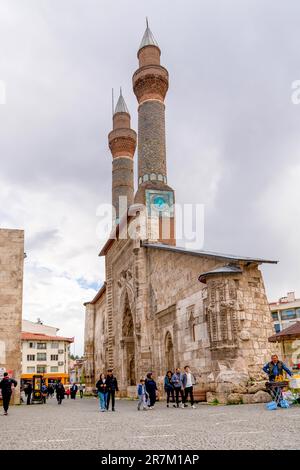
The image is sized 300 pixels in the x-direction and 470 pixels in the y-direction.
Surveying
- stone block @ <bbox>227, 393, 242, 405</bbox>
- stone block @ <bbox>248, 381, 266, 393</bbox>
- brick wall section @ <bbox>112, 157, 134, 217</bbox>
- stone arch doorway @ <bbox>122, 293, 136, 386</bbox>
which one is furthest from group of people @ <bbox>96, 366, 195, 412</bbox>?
brick wall section @ <bbox>112, 157, 134, 217</bbox>

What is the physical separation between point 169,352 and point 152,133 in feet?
48.4

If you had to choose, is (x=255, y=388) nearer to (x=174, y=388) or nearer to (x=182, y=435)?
(x=174, y=388)

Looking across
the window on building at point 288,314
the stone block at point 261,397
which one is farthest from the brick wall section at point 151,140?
the window on building at point 288,314

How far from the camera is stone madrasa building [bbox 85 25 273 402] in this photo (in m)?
12.5

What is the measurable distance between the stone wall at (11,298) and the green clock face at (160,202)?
7.06m

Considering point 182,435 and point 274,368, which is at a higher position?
point 274,368

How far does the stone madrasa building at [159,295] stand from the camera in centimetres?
1247

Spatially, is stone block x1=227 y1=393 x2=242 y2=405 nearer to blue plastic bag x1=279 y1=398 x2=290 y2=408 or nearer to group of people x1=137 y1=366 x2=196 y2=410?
group of people x1=137 y1=366 x2=196 y2=410

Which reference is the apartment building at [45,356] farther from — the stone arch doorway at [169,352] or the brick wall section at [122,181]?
the stone arch doorway at [169,352]

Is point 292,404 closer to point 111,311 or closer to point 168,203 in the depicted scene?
point 168,203

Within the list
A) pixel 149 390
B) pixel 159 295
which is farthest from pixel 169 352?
pixel 149 390

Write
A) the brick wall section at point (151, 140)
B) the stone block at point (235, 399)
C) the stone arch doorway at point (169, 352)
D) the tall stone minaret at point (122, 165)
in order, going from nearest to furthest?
1. the stone block at point (235, 399)
2. the stone arch doorway at point (169, 352)
3. the brick wall section at point (151, 140)
4. the tall stone minaret at point (122, 165)

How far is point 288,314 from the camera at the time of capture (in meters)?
55.5

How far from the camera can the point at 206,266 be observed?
47.4 feet
